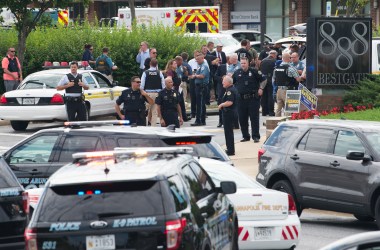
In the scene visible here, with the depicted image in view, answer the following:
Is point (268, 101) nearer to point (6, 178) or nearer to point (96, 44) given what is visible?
point (96, 44)

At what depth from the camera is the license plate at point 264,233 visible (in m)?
13.2

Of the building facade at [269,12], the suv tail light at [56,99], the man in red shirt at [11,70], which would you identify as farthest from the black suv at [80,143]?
the building facade at [269,12]

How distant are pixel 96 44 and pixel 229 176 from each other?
79.1 ft

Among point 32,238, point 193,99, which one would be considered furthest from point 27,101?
point 32,238

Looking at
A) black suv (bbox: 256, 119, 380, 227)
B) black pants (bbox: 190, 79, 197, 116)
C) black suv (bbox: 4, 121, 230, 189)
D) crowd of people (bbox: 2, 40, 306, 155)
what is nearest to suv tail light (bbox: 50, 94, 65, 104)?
crowd of people (bbox: 2, 40, 306, 155)

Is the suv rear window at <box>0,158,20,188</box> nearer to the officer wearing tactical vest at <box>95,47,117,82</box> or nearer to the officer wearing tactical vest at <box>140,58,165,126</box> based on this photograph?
the officer wearing tactical vest at <box>140,58,165,126</box>

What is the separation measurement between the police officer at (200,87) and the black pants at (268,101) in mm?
1963

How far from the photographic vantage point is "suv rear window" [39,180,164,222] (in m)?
9.61

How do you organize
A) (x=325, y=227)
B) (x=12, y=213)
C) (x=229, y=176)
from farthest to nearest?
(x=325, y=227) → (x=229, y=176) → (x=12, y=213)

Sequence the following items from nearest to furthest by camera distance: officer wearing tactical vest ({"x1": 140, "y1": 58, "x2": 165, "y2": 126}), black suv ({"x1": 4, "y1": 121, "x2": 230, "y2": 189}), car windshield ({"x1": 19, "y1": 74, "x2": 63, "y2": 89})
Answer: black suv ({"x1": 4, "y1": 121, "x2": 230, "y2": 189})
officer wearing tactical vest ({"x1": 140, "y1": 58, "x2": 165, "y2": 126})
car windshield ({"x1": 19, "y1": 74, "x2": 63, "y2": 89})

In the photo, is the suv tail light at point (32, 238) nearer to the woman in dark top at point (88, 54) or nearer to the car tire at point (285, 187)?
the car tire at point (285, 187)

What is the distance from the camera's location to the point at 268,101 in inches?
1312

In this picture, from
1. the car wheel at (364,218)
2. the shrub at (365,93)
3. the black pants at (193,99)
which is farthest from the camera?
the black pants at (193,99)

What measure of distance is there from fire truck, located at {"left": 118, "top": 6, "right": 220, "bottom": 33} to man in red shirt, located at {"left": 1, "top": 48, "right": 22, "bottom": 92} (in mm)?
17955
